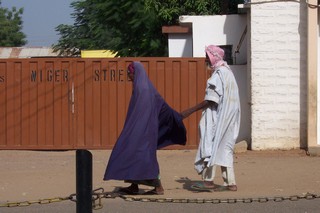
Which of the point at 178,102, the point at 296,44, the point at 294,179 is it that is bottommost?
the point at 294,179

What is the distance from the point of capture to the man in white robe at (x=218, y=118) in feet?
32.0

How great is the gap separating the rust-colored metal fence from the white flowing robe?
552cm

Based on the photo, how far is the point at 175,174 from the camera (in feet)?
40.0

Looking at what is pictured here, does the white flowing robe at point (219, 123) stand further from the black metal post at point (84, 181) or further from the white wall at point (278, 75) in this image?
the black metal post at point (84, 181)

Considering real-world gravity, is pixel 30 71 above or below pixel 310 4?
below

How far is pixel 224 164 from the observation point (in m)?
9.80

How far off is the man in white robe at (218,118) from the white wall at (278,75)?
473 centimetres

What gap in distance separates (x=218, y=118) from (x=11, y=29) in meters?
77.5

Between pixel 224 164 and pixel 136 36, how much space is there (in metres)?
15.8

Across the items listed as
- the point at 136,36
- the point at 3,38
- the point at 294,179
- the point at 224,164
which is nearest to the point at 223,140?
the point at 224,164

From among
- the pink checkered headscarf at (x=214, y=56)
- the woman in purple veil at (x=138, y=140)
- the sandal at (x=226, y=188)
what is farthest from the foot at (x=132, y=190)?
the pink checkered headscarf at (x=214, y=56)

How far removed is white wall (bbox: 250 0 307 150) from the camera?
14383mm

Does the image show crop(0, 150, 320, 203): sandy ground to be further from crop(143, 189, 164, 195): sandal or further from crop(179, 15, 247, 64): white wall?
crop(179, 15, 247, 64): white wall

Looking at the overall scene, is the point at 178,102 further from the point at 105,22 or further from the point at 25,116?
the point at 105,22
